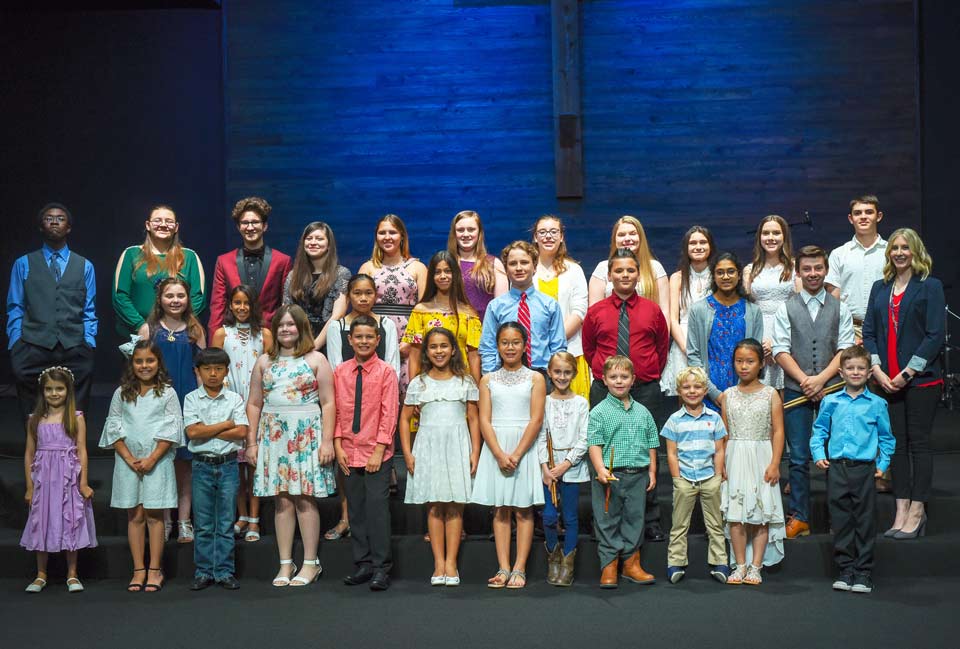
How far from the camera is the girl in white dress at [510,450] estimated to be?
164 inches

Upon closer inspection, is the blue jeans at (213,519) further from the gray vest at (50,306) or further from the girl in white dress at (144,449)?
the gray vest at (50,306)

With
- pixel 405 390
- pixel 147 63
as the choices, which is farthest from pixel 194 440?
pixel 147 63

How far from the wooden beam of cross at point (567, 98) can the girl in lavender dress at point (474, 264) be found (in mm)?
2761

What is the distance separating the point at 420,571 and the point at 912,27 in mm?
5617

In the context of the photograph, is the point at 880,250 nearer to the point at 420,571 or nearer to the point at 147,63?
the point at 420,571

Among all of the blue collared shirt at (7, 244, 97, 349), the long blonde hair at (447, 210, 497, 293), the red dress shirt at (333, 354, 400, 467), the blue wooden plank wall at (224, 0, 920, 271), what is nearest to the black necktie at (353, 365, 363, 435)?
the red dress shirt at (333, 354, 400, 467)

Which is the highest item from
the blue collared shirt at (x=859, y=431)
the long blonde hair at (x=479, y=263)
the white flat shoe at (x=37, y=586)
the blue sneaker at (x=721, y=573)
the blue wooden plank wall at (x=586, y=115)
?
the blue wooden plank wall at (x=586, y=115)

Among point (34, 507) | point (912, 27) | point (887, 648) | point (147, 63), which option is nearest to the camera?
point (887, 648)

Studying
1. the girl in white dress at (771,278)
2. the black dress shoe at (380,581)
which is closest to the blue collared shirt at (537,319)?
the girl in white dress at (771,278)

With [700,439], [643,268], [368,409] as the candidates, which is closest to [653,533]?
[700,439]

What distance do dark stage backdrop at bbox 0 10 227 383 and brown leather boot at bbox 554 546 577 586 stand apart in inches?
185

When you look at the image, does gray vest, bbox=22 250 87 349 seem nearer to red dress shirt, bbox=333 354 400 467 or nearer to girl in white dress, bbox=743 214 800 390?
red dress shirt, bbox=333 354 400 467

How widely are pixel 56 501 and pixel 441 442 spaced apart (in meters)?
1.63

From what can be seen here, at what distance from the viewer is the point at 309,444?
4266mm
